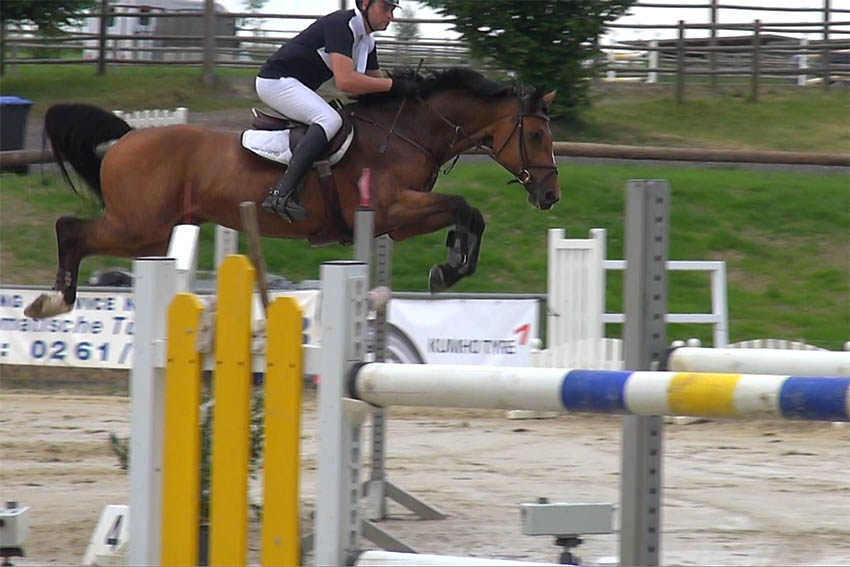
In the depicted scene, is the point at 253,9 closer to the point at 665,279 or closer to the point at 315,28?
the point at 315,28

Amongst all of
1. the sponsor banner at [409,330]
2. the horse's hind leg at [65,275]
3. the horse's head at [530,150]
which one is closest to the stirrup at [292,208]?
the horse's head at [530,150]

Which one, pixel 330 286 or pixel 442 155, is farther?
pixel 442 155

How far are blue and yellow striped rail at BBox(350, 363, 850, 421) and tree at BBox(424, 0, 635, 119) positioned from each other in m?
12.1

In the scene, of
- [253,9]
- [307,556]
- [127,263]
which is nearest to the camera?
[307,556]

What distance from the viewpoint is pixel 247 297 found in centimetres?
315

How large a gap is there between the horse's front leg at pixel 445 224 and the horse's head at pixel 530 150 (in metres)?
0.35

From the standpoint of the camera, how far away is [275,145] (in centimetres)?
563

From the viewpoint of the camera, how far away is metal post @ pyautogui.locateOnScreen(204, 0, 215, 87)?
17.8 m

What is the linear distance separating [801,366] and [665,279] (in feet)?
1.25

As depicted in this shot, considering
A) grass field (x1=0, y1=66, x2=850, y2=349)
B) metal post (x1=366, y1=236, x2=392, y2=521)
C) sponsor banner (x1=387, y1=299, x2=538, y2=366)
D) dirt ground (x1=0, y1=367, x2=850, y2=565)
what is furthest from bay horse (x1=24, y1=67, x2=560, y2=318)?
grass field (x1=0, y1=66, x2=850, y2=349)

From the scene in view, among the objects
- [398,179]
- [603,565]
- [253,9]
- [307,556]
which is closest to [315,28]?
[398,179]

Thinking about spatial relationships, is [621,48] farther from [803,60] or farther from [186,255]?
[186,255]

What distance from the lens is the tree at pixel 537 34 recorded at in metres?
14.9

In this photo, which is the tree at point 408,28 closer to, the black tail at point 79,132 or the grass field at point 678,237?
the grass field at point 678,237
